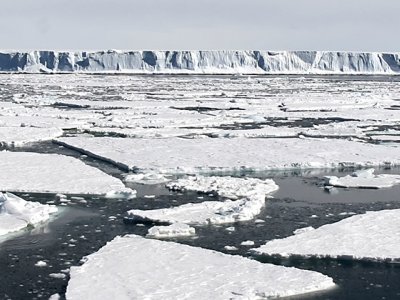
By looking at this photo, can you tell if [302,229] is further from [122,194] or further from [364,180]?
[364,180]

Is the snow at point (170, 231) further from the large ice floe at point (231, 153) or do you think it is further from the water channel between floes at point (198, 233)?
the large ice floe at point (231, 153)

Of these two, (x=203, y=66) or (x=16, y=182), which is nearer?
(x=16, y=182)

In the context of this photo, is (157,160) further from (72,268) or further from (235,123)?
(235,123)

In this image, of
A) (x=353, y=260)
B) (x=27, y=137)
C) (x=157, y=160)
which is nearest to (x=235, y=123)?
(x=27, y=137)

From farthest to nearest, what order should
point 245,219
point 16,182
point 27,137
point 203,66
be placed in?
point 203,66 < point 27,137 < point 16,182 < point 245,219

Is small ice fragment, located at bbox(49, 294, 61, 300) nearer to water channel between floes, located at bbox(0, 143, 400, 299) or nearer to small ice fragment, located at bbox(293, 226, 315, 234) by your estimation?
water channel between floes, located at bbox(0, 143, 400, 299)

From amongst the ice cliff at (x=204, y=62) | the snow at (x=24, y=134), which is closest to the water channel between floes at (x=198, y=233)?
the snow at (x=24, y=134)
